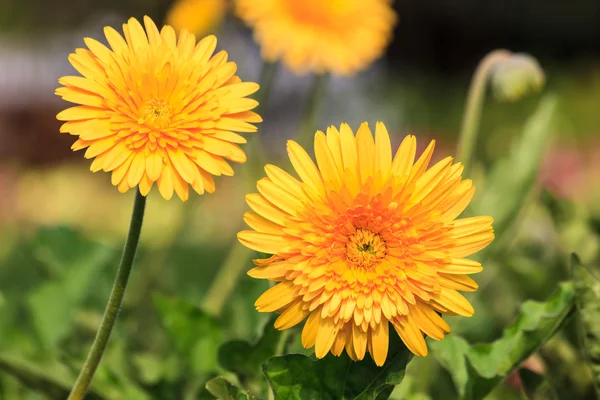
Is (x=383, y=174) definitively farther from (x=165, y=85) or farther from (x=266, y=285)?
(x=266, y=285)

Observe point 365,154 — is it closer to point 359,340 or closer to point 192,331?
point 359,340

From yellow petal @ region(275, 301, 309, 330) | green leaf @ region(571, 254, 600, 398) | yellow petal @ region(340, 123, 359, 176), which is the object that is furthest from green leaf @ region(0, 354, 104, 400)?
green leaf @ region(571, 254, 600, 398)

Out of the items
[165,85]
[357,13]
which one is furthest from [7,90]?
[165,85]

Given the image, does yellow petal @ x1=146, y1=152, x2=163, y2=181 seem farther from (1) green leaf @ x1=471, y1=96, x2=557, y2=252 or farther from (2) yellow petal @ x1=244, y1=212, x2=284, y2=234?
(1) green leaf @ x1=471, y1=96, x2=557, y2=252

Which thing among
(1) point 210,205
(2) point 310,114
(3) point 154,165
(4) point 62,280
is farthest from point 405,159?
(1) point 210,205

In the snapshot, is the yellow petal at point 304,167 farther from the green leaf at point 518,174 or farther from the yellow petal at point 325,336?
the green leaf at point 518,174

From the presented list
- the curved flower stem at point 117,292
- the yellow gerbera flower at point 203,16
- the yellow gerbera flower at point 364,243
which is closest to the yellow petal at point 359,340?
the yellow gerbera flower at point 364,243

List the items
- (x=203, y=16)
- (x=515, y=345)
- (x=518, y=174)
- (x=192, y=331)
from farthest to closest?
(x=203, y=16) < (x=518, y=174) < (x=192, y=331) < (x=515, y=345)
